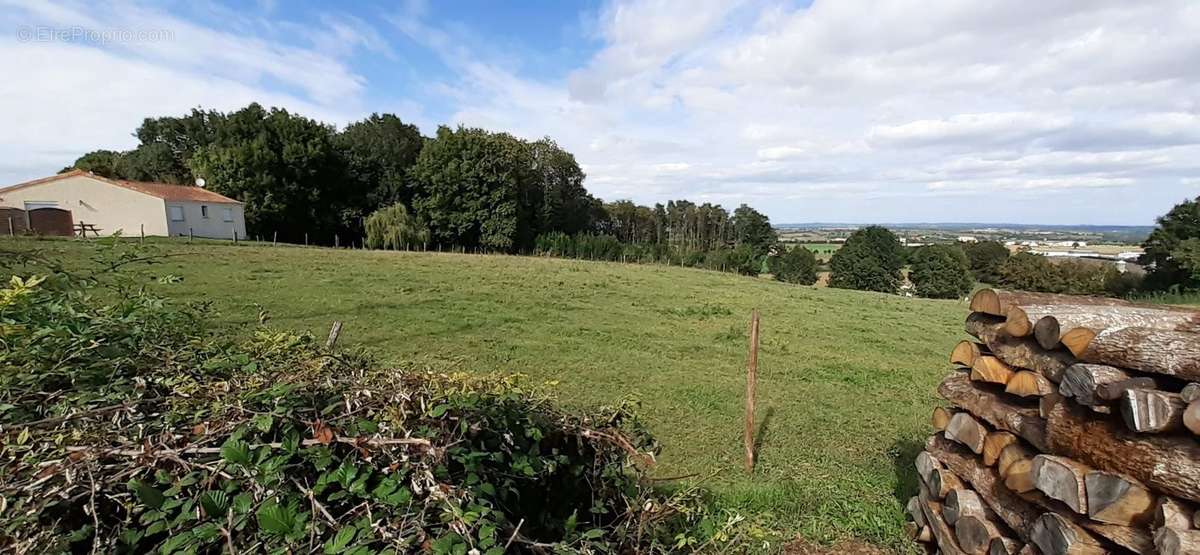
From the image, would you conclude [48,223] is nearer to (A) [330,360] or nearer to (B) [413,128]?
(B) [413,128]

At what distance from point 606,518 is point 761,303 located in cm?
1558

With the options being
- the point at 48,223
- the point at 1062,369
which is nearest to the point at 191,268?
the point at 1062,369

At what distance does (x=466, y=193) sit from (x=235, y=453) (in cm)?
4255

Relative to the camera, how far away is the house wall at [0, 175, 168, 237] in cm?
2842

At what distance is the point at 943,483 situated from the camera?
138 inches

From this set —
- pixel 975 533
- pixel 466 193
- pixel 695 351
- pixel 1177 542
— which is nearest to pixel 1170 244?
pixel 695 351

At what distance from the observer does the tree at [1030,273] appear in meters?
33.7

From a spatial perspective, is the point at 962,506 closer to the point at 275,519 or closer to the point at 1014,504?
the point at 1014,504

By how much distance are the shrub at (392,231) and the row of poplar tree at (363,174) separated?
0.25ft

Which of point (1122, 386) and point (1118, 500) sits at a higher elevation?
point (1122, 386)

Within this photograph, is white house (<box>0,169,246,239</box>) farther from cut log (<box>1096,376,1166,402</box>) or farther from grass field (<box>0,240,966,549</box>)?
cut log (<box>1096,376,1166,402</box>)

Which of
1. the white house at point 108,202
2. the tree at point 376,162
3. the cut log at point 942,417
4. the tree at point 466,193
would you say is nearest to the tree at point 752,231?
the tree at point 466,193

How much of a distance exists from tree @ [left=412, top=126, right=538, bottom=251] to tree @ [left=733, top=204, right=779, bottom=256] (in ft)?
115

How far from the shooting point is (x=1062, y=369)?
2.77 metres
